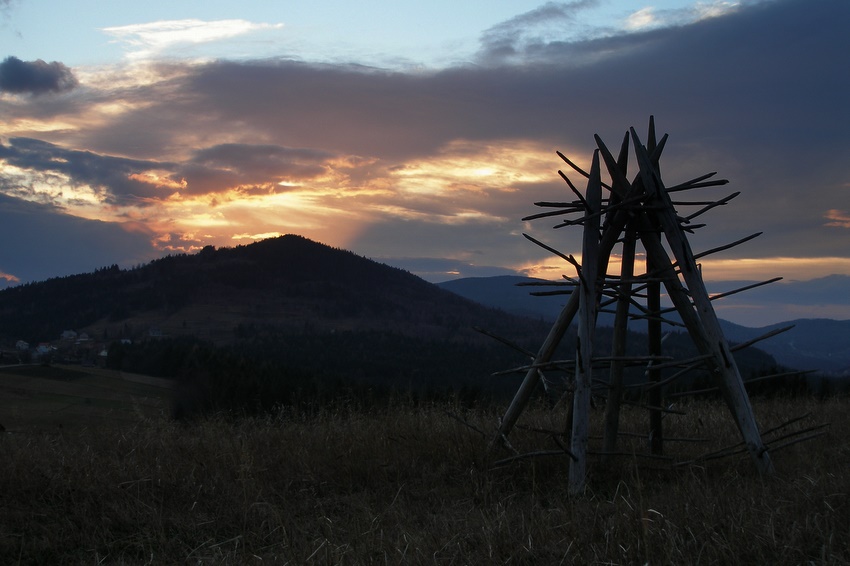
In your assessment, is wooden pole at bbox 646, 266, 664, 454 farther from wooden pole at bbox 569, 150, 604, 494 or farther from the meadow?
wooden pole at bbox 569, 150, 604, 494

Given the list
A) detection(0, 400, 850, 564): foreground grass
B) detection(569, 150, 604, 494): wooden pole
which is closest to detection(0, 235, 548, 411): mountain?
detection(0, 400, 850, 564): foreground grass

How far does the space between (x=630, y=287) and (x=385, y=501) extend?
3.49 metres

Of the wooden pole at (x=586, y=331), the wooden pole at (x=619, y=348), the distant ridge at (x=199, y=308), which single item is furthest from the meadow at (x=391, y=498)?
the distant ridge at (x=199, y=308)

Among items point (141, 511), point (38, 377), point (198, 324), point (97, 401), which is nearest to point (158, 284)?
point (198, 324)

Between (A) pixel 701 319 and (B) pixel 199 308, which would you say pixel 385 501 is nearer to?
(A) pixel 701 319

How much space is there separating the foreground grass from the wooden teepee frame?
1.63 ft

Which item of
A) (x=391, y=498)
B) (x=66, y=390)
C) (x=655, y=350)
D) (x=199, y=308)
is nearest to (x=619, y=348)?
(x=655, y=350)

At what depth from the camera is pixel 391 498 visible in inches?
223

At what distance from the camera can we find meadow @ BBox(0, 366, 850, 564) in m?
3.67

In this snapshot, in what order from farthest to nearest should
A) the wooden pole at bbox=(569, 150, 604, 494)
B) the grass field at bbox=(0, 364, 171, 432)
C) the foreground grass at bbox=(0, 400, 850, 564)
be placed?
1. the grass field at bbox=(0, 364, 171, 432)
2. the wooden pole at bbox=(569, 150, 604, 494)
3. the foreground grass at bbox=(0, 400, 850, 564)

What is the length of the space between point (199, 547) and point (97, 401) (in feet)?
121

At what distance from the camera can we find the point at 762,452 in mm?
5820

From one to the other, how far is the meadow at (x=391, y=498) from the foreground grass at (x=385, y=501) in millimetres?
18

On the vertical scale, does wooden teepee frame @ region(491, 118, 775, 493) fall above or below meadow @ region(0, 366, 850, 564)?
above
